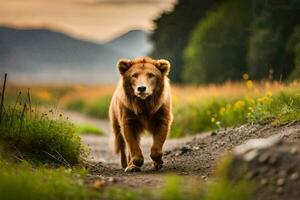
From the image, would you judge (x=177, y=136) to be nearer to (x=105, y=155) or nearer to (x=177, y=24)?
(x=105, y=155)

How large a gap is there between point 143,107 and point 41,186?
408 cm

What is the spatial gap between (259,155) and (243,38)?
29.3 m

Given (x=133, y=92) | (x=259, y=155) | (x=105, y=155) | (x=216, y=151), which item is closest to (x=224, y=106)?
(x=105, y=155)

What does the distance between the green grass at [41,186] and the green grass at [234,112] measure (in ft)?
17.1

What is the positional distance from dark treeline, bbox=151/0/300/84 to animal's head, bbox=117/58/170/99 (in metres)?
10.9

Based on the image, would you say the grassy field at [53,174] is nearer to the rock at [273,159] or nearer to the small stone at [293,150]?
the rock at [273,159]

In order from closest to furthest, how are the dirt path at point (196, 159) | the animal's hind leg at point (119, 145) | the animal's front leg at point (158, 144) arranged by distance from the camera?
the dirt path at point (196, 159) → the animal's front leg at point (158, 144) → the animal's hind leg at point (119, 145)

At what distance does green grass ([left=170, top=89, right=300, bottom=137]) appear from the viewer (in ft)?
44.9

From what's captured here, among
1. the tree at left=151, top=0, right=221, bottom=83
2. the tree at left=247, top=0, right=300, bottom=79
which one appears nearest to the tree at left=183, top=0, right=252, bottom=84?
the tree at left=247, top=0, right=300, bottom=79

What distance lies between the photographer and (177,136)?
21484mm

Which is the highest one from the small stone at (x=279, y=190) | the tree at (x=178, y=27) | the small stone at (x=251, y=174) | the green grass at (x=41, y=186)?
the tree at (x=178, y=27)

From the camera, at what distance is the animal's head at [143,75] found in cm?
1098

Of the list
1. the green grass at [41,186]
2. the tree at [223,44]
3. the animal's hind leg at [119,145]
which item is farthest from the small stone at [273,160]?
the tree at [223,44]

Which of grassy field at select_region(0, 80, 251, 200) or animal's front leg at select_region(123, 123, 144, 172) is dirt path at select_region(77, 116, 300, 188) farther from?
grassy field at select_region(0, 80, 251, 200)
